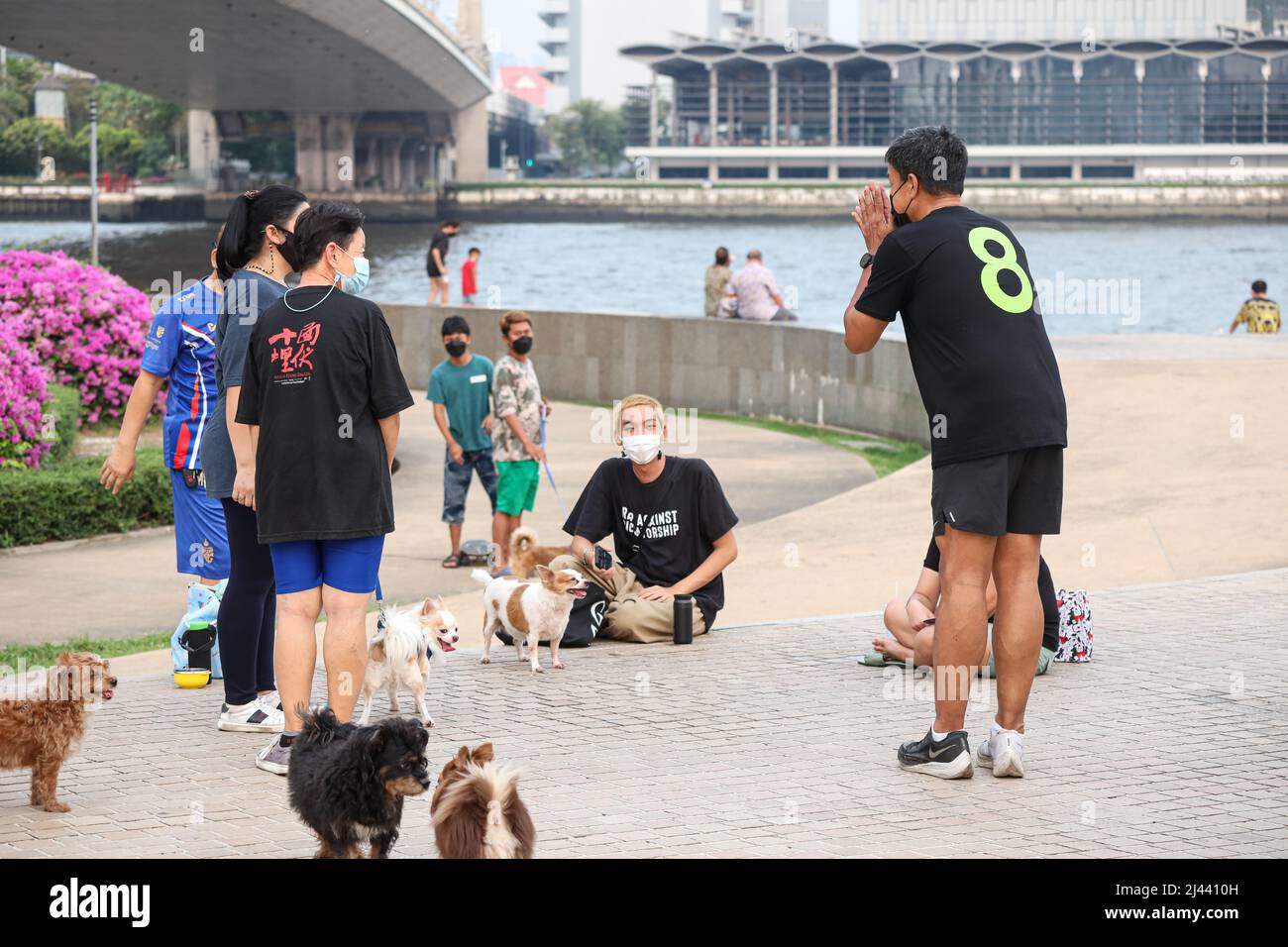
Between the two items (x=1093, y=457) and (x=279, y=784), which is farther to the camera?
(x=1093, y=457)

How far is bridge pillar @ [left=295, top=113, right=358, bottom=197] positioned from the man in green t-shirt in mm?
94854

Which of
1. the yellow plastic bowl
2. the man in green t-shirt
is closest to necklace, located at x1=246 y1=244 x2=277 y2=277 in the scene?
the yellow plastic bowl

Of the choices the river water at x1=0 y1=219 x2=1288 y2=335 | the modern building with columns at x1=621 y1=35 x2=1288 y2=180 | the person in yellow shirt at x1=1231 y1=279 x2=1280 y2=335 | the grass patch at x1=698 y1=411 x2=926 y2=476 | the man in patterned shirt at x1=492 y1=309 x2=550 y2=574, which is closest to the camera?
the man in patterned shirt at x1=492 y1=309 x2=550 y2=574

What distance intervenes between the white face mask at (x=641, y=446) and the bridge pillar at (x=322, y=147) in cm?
9897

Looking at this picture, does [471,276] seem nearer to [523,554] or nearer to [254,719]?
[523,554]

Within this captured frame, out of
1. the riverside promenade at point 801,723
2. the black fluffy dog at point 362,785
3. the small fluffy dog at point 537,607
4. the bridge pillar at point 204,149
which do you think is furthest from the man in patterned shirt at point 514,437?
the bridge pillar at point 204,149

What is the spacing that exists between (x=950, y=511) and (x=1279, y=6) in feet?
595

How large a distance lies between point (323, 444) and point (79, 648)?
4.04 m

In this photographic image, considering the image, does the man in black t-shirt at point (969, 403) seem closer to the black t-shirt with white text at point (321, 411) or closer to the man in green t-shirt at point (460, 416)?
the black t-shirt with white text at point (321, 411)

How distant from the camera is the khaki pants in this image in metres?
7.49

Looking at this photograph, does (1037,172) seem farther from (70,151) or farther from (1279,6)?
(70,151)

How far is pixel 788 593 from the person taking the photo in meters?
9.71

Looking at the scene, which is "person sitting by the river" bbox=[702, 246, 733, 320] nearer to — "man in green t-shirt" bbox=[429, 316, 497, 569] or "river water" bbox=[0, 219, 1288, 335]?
"river water" bbox=[0, 219, 1288, 335]

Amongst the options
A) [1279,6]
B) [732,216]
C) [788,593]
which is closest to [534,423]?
[788,593]
